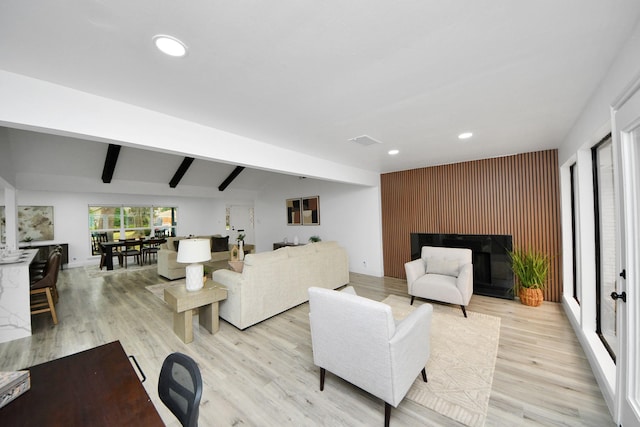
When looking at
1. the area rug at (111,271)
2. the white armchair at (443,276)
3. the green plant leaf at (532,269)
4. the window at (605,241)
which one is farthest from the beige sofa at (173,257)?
the window at (605,241)

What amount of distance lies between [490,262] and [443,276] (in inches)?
43.8

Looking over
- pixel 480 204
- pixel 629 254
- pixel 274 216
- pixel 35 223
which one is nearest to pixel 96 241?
pixel 35 223

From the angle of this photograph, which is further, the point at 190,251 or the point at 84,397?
the point at 190,251

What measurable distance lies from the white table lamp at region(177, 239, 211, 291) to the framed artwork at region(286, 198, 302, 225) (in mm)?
4033

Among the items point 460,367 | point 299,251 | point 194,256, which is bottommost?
point 460,367

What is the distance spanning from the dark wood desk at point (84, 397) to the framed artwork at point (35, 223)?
856 centimetres

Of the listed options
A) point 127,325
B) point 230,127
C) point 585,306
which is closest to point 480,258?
point 585,306

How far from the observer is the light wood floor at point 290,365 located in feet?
5.67

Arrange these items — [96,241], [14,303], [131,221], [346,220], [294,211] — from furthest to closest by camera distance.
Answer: [131,221] < [96,241] < [294,211] < [346,220] < [14,303]

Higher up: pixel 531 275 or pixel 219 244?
pixel 219 244

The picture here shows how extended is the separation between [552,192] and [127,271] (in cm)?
906

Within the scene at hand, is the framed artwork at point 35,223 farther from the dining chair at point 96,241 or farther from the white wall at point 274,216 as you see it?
the dining chair at point 96,241

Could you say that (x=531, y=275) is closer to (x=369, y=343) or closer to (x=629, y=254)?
(x=629, y=254)

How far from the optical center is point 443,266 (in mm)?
3752
